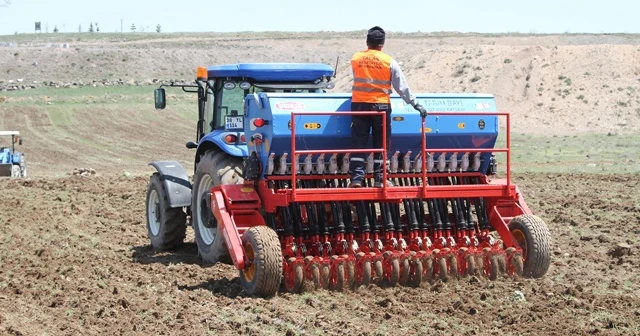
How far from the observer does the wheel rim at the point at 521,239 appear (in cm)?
1074

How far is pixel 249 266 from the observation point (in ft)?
32.7

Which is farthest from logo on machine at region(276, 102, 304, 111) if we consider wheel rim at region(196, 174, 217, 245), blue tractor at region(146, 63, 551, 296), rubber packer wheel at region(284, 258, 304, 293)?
wheel rim at region(196, 174, 217, 245)

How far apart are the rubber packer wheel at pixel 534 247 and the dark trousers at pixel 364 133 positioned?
1.64m

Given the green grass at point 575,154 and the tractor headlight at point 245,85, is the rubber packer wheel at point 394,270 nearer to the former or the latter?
the tractor headlight at point 245,85

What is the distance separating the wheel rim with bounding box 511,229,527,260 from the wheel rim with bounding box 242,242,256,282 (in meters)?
2.85

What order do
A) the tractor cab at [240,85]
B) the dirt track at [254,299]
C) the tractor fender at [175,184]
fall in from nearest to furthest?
the dirt track at [254,299]
the tractor cab at [240,85]
the tractor fender at [175,184]

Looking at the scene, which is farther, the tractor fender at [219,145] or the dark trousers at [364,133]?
the tractor fender at [219,145]

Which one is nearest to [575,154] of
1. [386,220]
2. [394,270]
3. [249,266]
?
[386,220]

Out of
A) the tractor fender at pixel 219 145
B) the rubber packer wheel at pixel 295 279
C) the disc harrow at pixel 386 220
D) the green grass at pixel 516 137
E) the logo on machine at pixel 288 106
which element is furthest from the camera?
the green grass at pixel 516 137

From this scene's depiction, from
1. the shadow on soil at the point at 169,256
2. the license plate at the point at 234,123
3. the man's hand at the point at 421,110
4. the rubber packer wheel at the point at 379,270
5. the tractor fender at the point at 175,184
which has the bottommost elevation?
the shadow on soil at the point at 169,256

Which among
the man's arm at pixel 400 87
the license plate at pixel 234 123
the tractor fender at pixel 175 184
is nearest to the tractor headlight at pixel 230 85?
the license plate at pixel 234 123

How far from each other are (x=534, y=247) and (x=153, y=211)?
5293 millimetres

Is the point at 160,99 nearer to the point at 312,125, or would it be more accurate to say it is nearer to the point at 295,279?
the point at 312,125

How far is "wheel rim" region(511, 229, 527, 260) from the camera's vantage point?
35.2 feet
